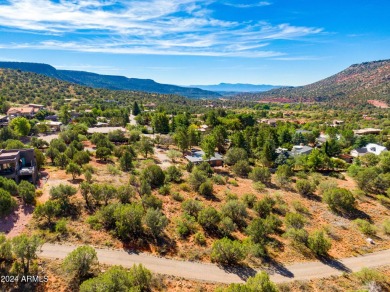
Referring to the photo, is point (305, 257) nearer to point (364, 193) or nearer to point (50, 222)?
point (364, 193)

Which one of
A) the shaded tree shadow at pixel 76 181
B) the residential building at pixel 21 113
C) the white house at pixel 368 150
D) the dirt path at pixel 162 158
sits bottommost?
the dirt path at pixel 162 158

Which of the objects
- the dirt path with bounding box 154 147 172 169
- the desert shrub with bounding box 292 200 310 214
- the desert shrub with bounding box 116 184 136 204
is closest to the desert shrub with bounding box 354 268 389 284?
the desert shrub with bounding box 292 200 310 214

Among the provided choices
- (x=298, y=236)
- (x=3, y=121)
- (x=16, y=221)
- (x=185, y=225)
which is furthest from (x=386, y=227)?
(x=3, y=121)

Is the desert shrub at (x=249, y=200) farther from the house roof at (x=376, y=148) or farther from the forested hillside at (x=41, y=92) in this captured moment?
the forested hillside at (x=41, y=92)

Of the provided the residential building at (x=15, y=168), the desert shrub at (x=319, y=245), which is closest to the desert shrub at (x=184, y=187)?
the desert shrub at (x=319, y=245)

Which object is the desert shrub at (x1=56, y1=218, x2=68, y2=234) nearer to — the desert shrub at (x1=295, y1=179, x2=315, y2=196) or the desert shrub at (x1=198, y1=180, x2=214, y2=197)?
the desert shrub at (x1=198, y1=180, x2=214, y2=197)

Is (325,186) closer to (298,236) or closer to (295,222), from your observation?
(295,222)
